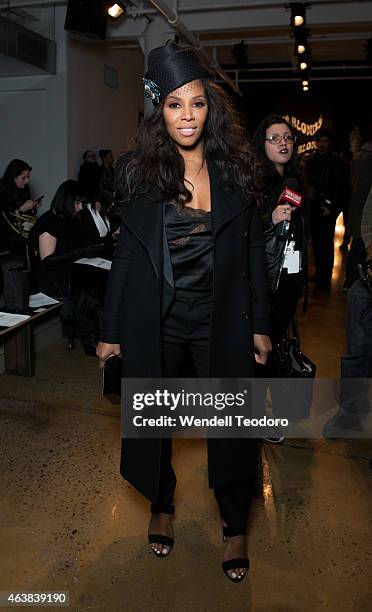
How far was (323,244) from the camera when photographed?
6375 mm

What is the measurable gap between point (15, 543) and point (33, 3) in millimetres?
6596

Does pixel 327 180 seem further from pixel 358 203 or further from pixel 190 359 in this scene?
pixel 190 359

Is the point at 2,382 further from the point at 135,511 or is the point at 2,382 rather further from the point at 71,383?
the point at 135,511

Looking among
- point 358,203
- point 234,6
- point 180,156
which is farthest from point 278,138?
point 234,6

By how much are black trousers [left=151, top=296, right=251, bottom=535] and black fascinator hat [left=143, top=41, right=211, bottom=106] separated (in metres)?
0.64

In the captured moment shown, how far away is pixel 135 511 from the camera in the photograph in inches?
89.7

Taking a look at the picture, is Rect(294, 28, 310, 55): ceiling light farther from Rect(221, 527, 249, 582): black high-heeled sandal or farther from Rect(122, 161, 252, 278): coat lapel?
Rect(221, 527, 249, 582): black high-heeled sandal

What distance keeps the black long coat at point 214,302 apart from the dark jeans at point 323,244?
4.67m

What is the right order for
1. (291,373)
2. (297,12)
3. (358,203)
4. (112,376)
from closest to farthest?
(112,376), (291,373), (358,203), (297,12)

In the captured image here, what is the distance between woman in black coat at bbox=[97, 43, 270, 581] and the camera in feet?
5.68

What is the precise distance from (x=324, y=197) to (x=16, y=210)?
324 centimetres

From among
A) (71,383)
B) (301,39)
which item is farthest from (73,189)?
(301,39)
